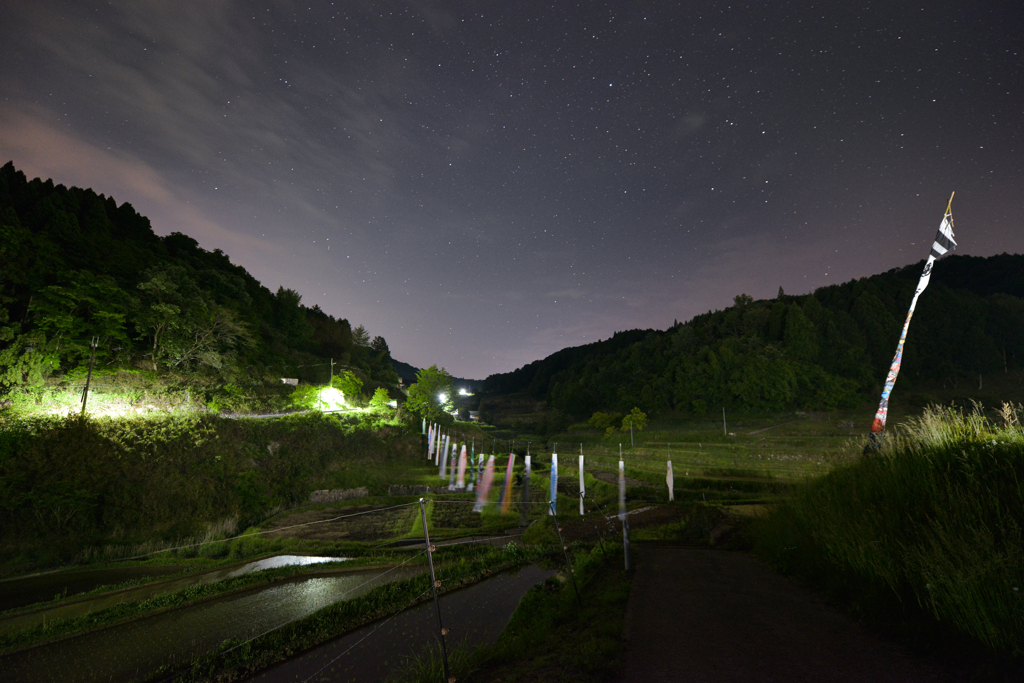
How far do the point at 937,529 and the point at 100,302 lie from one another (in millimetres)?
43456

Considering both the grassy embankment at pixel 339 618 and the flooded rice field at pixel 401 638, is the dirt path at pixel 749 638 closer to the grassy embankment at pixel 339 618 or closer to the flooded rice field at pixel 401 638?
the flooded rice field at pixel 401 638

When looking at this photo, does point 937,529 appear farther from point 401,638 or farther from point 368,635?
point 368,635

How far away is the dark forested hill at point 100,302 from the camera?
26.0 metres

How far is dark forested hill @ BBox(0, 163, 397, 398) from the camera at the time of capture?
26.0m

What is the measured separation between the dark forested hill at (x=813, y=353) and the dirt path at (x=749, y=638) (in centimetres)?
6364

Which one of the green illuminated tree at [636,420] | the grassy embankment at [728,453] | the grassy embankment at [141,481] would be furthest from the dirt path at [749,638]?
the green illuminated tree at [636,420]

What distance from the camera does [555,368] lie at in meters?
179

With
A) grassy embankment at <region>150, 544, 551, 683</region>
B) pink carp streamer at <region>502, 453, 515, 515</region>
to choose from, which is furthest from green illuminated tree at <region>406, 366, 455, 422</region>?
grassy embankment at <region>150, 544, 551, 683</region>

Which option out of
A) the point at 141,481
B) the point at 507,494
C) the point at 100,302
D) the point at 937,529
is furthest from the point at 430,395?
the point at 937,529

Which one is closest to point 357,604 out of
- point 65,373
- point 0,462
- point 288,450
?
point 0,462

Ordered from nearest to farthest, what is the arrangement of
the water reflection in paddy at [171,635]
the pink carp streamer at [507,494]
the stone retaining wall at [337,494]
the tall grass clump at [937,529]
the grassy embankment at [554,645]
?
the tall grass clump at [937,529], the grassy embankment at [554,645], the water reflection in paddy at [171,635], the pink carp streamer at [507,494], the stone retaining wall at [337,494]

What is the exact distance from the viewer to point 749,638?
4824 mm

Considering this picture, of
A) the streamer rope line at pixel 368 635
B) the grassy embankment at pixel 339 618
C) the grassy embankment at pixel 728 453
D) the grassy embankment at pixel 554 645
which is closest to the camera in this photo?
the grassy embankment at pixel 554 645

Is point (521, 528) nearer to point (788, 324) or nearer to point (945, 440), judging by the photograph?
point (945, 440)
